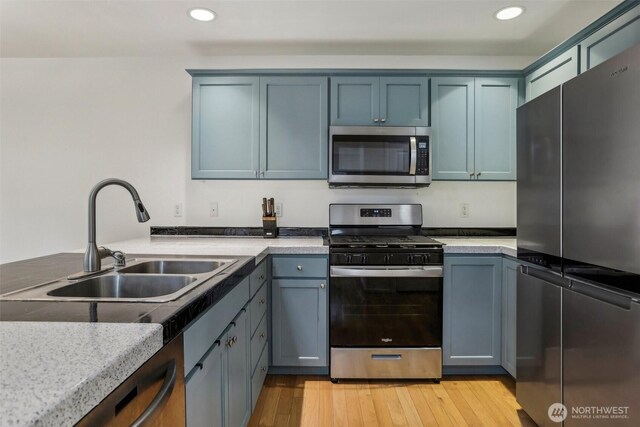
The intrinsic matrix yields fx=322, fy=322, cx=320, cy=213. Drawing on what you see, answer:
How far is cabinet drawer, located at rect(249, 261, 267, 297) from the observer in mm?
1655

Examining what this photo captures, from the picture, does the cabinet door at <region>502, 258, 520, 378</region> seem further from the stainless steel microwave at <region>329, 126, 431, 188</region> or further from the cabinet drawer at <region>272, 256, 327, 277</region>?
the cabinet drawer at <region>272, 256, 327, 277</region>

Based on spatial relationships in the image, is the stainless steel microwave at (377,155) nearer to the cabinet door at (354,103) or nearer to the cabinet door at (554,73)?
the cabinet door at (354,103)

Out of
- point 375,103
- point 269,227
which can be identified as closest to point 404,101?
point 375,103

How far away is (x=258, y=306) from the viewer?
5.88ft

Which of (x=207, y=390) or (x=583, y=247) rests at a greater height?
(x=583, y=247)

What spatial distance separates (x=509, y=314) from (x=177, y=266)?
199cm

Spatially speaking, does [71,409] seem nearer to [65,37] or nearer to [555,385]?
[555,385]

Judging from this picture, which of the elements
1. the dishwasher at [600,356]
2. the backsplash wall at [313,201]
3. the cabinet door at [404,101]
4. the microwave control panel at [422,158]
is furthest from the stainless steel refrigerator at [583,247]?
the backsplash wall at [313,201]

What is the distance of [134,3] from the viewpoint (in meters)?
1.98

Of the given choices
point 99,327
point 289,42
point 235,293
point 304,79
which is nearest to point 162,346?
point 99,327

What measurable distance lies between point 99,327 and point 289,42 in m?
2.34

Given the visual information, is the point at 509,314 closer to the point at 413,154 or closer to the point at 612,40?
the point at 413,154

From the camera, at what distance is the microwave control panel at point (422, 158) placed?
230cm

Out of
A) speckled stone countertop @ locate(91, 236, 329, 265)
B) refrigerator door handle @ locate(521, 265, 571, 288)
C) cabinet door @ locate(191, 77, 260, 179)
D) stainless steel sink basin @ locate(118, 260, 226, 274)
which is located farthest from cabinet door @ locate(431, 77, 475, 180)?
stainless steel sink basin @ locate(118, 260, 226, 274)
